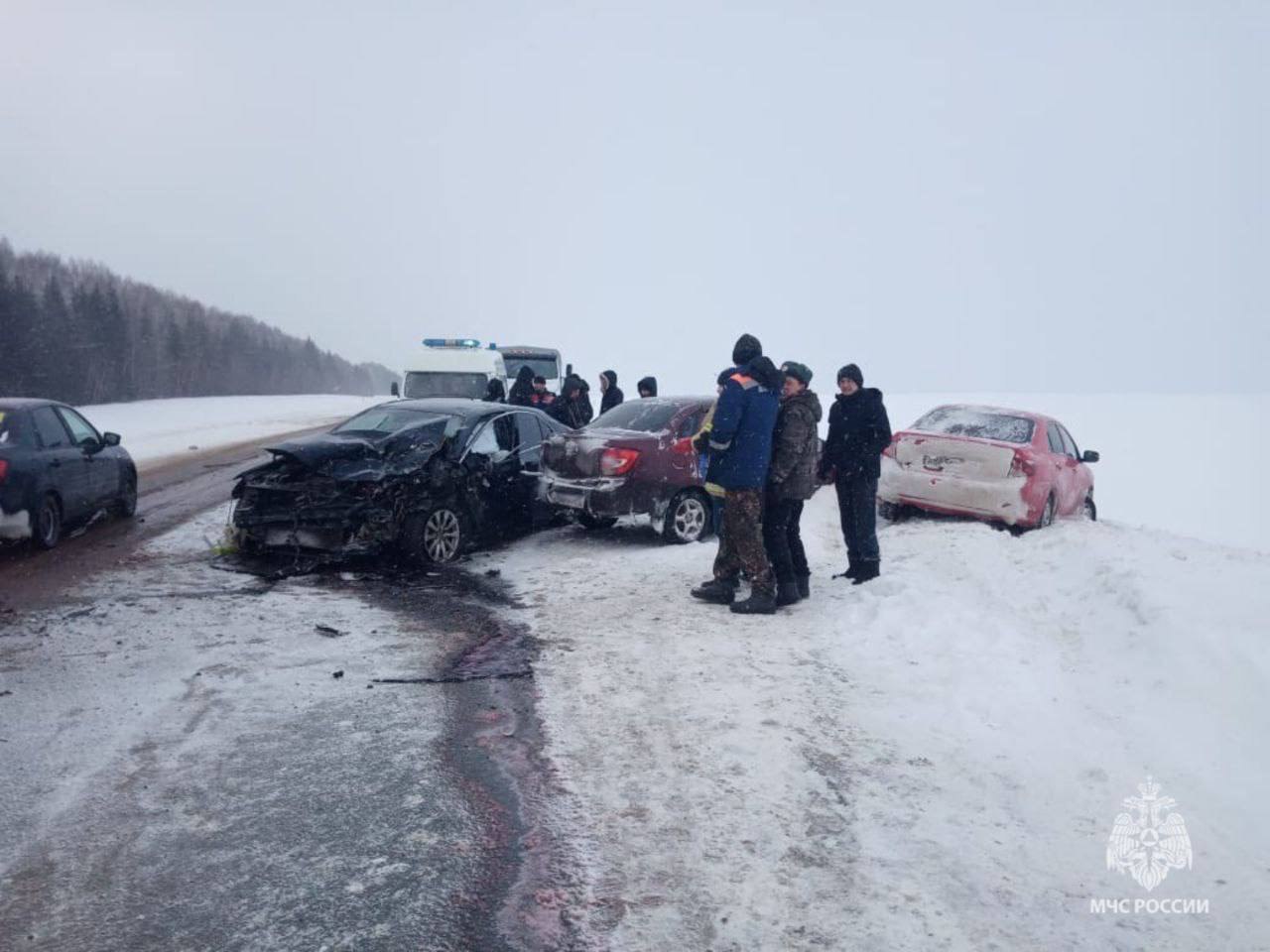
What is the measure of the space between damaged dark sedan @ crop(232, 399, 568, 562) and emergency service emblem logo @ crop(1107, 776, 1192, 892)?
21.4ft

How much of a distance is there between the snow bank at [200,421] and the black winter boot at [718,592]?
628 inches

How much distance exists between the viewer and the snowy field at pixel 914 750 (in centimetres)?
334

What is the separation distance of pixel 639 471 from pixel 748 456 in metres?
2.80

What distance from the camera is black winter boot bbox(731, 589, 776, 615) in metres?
7.51

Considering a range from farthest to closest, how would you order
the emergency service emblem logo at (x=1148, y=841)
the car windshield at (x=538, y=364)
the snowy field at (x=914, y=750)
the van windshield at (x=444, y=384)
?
1. the car windshield at (x=538, y=364)
2. the van windshield at (x=444, y=384)
3. the emergency service emblem logo at (x=1148, y=841)
4. the snowy field at (x=914, y=750)

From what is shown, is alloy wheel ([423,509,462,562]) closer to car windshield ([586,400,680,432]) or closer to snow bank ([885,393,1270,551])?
car windshield ([586,400,680,432])

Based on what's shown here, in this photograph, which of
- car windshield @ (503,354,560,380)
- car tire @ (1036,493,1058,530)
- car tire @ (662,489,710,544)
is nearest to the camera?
car tire @ (662,489,710,544)

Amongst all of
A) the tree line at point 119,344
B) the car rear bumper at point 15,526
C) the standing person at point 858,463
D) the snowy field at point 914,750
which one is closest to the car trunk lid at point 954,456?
the snowy field at point 914,750

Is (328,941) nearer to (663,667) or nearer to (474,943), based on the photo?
(474,943)

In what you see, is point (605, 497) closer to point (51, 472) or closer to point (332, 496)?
point (332, 496)

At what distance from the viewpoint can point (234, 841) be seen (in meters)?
3.66

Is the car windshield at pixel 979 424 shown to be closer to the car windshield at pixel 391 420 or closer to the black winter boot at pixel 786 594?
the black winter boot at pixel 786 594

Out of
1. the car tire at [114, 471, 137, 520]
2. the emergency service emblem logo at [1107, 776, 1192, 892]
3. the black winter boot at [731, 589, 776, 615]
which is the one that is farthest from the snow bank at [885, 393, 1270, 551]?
the car tire at [114, 471, 137, 520]

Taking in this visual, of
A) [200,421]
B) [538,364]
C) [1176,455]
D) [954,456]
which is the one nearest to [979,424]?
[954,456]
